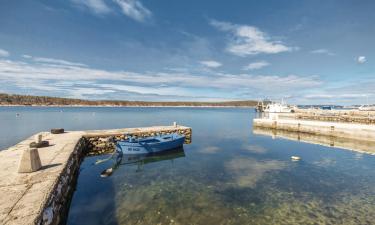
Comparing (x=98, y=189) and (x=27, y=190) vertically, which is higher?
(x=27, y=190)

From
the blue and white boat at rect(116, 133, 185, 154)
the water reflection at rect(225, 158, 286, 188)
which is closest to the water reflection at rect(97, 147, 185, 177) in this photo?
the blue and white boat at rect(116, 133, 185, 154)

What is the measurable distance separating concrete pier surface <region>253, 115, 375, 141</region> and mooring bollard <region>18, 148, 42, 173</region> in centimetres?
3675

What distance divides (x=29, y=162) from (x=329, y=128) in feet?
125

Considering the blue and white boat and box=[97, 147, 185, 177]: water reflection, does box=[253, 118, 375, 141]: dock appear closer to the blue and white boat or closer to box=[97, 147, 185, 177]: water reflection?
box=[97, 147, 185, 177]: water reflection

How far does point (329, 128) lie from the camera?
32625 millimetres

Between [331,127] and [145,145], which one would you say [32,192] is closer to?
[145,145]

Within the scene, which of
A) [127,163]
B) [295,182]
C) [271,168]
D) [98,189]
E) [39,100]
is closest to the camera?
[98,189]

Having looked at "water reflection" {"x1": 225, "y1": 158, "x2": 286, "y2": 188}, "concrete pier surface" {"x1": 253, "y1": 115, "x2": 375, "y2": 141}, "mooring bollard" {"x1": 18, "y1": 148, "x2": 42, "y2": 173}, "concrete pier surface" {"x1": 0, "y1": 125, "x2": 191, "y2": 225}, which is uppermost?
"mooring bollard" {"x1": 18, "y1": 148, "x2": 42, "y2": 173}

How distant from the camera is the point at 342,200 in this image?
1102cm

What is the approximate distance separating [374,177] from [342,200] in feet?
20.6

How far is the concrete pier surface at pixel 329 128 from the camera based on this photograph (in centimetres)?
2815

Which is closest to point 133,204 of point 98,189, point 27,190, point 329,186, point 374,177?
point 98,189

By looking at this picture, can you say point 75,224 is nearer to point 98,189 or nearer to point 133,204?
point 133,204

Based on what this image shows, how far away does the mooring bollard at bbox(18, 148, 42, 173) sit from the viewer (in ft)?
30.5
